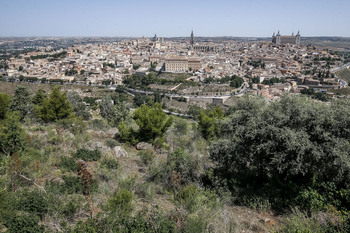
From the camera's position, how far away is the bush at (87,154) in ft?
19.7

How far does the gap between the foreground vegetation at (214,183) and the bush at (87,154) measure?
25 mm

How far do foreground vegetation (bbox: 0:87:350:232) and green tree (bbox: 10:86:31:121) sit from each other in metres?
6.18

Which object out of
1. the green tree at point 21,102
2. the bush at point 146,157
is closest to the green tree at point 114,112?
the green tree at point 21,102

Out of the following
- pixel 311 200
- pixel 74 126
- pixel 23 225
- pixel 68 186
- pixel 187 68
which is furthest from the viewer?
pixel 187 68

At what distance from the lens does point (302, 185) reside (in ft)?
14.9

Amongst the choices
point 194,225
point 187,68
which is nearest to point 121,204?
point 194,225

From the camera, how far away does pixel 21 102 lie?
39.1 ft

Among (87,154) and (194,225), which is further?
(87,154)

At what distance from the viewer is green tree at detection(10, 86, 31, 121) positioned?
11484 mm

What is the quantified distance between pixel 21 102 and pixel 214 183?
429 inches

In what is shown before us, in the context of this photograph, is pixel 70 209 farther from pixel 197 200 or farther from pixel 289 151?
pixel 289 151

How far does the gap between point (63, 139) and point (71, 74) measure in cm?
5137

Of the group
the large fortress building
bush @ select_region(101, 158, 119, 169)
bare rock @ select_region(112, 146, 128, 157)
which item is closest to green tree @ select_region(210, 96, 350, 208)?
bush @ select_region(101, 158, 119, 169)

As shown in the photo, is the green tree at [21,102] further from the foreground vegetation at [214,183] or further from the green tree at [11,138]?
the green tree at [11,138]
